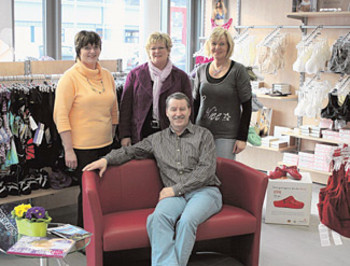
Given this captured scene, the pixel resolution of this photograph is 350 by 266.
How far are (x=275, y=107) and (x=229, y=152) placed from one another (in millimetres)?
2436

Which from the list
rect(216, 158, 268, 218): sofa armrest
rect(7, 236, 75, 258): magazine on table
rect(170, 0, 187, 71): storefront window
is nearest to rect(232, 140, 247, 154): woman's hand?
rect(216, 158, 268, 218): sofa armrest

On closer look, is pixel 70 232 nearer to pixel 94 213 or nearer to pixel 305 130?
pixel 94 213

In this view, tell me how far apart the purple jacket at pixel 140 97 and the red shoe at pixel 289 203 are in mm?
1284

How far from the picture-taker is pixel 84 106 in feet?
10.7

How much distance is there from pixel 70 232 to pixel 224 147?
1.46 metres

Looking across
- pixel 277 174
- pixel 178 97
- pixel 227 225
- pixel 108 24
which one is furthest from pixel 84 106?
pixel 108 24

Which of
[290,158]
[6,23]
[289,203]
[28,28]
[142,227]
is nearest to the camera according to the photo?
[142,227]

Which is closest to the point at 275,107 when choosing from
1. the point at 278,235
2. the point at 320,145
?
the point at 320,145

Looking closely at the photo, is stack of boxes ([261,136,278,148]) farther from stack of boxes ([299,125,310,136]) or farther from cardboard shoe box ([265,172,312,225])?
cardboard shoe box ([265,172,312,225])

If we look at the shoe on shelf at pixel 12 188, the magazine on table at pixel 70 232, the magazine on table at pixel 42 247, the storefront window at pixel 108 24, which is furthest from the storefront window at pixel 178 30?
the magazine on table at pixel 42 247

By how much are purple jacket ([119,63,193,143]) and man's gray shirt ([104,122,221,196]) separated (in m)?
0.22

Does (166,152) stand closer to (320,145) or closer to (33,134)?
(33,134)

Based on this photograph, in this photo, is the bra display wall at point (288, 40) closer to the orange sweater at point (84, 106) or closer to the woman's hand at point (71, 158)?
the orange sweater at point (84, 106)

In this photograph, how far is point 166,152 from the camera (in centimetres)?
333
